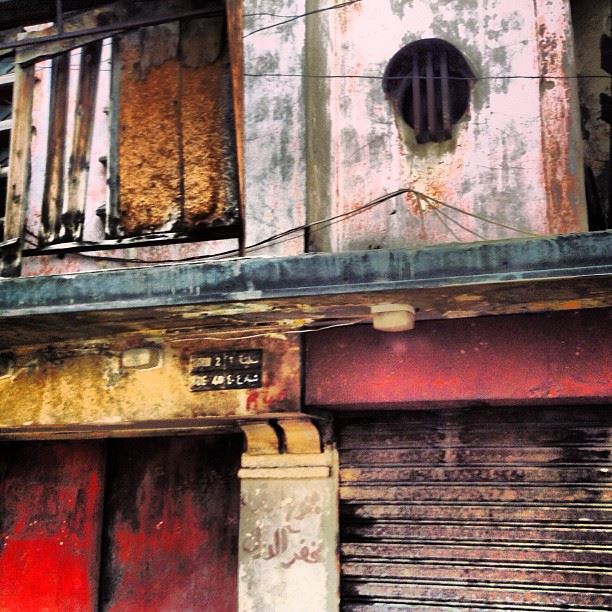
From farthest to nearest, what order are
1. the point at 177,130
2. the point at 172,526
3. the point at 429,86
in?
the point at 172,526, the point at 177,130, the point at 429,86

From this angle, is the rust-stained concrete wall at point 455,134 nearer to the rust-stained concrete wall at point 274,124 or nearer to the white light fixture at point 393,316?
the rust-stained concrete wall at point 274,124

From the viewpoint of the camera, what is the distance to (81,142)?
602cm

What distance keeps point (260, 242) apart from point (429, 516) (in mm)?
2102

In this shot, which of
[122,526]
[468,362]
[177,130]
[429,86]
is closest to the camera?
[468,362]

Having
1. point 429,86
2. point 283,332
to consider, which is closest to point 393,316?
point 283,332

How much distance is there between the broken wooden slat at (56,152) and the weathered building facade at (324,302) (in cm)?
2

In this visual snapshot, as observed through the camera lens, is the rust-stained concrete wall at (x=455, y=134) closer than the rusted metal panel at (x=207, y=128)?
Yes

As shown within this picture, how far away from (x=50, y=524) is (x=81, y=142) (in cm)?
310

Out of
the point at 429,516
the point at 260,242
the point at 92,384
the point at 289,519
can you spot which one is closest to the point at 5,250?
the point at 92,384

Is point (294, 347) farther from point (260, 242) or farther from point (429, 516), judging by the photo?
point (429, 516)

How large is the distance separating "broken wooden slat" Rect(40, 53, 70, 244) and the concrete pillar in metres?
2.09

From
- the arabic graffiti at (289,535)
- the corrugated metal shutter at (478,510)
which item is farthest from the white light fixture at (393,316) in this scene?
the arabic graffiti at (289,535)

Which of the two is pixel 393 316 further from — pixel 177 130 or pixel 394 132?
pixel 177 130

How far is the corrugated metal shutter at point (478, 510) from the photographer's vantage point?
16.4 ft
